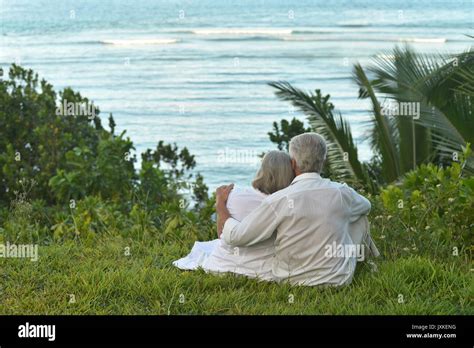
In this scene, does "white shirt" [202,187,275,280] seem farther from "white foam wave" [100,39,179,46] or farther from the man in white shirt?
"white foam wave" [100,39,179,46]

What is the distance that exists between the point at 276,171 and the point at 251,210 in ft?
1.12

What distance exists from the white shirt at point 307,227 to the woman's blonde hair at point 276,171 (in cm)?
11

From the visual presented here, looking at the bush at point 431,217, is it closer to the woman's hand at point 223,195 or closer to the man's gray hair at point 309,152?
the man's gray hair at point 309,152

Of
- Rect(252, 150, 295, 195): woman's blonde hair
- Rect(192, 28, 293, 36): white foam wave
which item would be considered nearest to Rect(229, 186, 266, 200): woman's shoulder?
Rect(252, 150, 295, 195): woman's blonde hair

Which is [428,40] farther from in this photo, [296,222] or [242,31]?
[296,222]

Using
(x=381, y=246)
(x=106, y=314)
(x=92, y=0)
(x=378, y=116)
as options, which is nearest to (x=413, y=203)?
(x=381, y=246)

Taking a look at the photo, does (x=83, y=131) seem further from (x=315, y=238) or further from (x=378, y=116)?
(x=315, y=238)

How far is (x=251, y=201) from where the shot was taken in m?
→ 5.81

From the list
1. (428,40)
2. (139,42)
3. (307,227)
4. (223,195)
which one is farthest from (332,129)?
(139,42)

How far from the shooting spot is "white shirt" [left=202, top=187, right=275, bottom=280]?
5820 millimetres

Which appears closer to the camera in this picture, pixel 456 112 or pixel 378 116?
pixel 456 112

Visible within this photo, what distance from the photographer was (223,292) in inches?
227

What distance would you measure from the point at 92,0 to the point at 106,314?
40.3 meters
